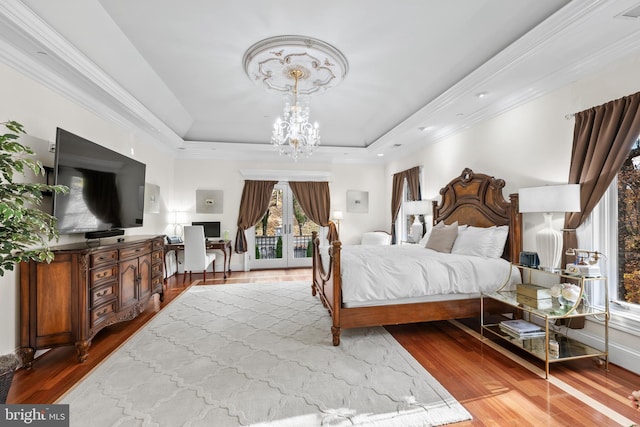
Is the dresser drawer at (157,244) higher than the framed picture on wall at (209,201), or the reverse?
the framed picture on wall at (209,201)

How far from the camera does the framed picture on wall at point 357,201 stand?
688cm

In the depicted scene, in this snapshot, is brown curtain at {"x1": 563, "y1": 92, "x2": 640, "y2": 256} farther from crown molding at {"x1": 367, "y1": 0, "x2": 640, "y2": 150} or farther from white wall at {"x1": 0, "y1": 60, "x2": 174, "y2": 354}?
white wall at {"x1": 0, "y1": 60, "x2": 174, "y2": 354}

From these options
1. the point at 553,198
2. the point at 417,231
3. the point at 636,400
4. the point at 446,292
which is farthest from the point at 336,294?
the point at 417,231

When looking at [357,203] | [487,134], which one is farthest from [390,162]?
[487,134]

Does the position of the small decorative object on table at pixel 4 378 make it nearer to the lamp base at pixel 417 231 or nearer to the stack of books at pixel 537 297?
the stack of books at pixel 537 297

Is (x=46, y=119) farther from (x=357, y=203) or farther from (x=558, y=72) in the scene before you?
(x=357, y=203)

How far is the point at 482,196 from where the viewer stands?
3779mm

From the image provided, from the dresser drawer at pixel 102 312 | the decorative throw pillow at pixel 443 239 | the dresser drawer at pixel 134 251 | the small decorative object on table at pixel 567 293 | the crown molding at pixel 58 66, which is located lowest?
the dresser drawer at pixel 102 312

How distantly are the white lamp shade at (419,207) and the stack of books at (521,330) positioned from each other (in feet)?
7.91

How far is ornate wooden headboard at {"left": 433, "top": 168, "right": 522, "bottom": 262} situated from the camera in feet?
10.7

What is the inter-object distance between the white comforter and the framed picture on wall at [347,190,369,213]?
3758 millimetres

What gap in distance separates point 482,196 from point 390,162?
314 centimetres

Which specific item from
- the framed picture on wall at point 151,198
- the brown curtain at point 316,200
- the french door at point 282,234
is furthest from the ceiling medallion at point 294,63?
the french door at point 282,234

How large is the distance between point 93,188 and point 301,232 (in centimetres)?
430
